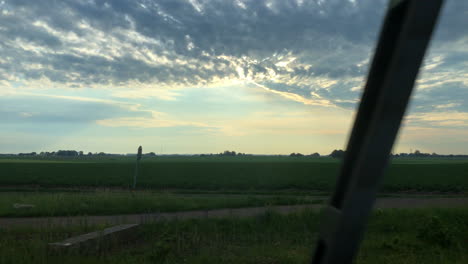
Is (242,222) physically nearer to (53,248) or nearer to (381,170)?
(53,248)

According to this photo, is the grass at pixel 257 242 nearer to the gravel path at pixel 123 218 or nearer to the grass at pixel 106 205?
the gravel path at pixel 123 218

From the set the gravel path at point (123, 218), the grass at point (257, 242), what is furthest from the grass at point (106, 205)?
the grass at point (257, 242)

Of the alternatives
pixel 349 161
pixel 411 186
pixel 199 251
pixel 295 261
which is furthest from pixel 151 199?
pixel 411 186

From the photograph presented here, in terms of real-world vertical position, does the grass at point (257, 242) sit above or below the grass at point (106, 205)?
above

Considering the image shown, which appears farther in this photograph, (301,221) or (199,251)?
(301,221)

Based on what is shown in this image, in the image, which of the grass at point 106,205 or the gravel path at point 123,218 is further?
the grass at point 106,205

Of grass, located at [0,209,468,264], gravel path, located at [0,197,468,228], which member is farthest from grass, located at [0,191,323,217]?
grass, located at [0,209,468,264]

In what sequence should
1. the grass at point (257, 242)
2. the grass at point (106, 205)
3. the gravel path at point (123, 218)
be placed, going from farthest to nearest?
1. the grass at point (106, 205)
2. the gravel path at point (123, 218)
3. the grass at point (257, 242)

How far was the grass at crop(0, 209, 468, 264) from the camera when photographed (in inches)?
210

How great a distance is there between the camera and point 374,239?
7238mm

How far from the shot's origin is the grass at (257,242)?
5324 millimetres

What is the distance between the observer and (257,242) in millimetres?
7004

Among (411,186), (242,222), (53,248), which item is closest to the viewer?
(53,248)

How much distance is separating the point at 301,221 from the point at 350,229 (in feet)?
26.8
